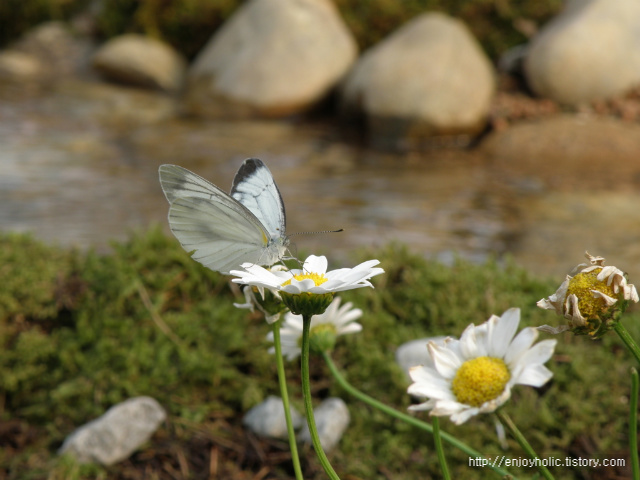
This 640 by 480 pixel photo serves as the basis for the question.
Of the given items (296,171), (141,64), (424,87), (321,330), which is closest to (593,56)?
(424,87)

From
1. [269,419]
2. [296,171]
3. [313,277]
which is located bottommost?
[296,171]

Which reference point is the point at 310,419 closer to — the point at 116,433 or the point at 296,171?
the point at 116,433

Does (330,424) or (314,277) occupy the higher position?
(314,277)

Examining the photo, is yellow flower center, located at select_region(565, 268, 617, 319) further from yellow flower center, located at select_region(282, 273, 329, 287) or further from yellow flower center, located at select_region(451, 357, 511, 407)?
yellow flower center, located at select_region(282, 273, 329, 287)

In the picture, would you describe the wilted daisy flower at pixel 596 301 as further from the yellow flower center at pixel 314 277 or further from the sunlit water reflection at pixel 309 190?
the sunlit water reflection at pixel 309 190

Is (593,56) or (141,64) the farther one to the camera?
(141,64)

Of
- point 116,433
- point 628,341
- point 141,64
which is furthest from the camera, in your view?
point 141,64

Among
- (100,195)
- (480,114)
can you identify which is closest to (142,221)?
(100,195)

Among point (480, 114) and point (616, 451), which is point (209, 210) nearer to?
point (616, 451)
